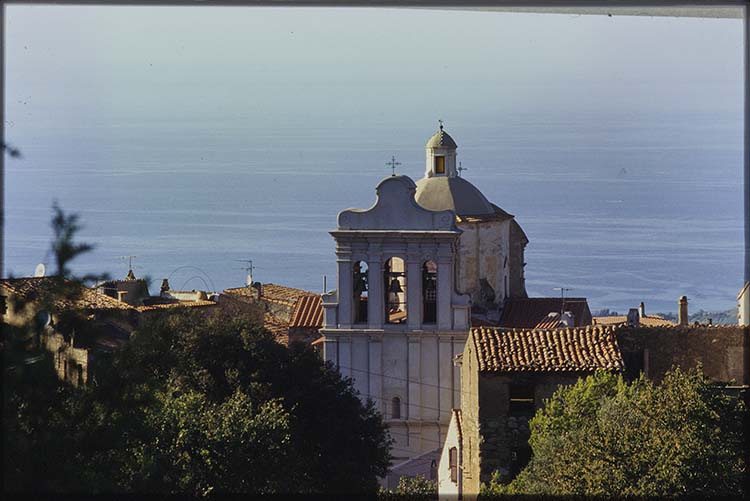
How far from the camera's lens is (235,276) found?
1236 inches

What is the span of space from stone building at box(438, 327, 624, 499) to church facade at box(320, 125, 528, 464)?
7176mm

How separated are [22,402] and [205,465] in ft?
17.0

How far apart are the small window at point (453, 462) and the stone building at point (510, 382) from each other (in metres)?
0.02

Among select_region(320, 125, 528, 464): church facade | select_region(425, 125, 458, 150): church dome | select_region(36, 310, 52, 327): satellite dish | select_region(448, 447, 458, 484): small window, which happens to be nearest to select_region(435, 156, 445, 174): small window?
select_region(425, 125, 458, 150): church dome

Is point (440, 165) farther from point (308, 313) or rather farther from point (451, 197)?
point (308, 313)

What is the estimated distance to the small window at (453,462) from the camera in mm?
13618

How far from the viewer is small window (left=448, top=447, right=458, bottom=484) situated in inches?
536

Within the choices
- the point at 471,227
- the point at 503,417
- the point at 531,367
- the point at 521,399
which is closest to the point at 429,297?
the point at 471,227

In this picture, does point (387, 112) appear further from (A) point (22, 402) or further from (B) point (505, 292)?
(A) point (22, 402)

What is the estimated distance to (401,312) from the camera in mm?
22062

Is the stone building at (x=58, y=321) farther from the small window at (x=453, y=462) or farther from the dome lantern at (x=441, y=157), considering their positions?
the dome lantern at (x=441, y=157)

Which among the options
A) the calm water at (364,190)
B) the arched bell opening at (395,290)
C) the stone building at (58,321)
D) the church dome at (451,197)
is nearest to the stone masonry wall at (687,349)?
the arched bell opening at (395,290)

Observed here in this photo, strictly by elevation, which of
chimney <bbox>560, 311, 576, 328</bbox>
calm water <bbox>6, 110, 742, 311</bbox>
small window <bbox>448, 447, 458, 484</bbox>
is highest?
calm water <bbox>6, 110, 742, 311</bbox>

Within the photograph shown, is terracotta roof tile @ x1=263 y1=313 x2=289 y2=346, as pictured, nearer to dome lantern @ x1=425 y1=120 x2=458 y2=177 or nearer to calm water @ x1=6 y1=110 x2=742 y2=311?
calm water @ x1=6 y1=110 x2=742 y2=311
